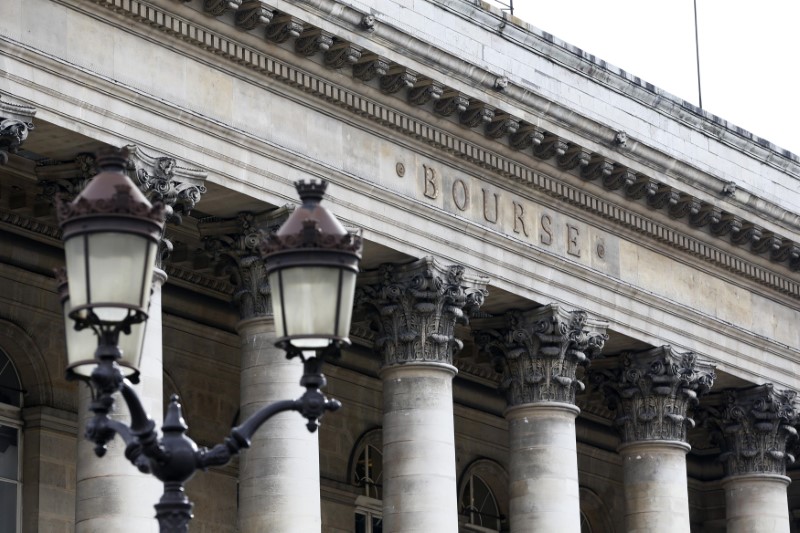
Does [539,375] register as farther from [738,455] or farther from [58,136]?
[58,136]

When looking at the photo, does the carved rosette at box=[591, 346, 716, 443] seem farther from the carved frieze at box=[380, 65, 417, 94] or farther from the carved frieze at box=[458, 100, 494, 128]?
the carved frieze at box=[380, 65, 417, 94]

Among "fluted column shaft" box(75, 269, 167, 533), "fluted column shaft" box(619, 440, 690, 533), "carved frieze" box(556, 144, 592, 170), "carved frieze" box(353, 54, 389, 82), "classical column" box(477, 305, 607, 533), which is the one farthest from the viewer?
"fluted column shaft" box(619, 440, 690, 533)

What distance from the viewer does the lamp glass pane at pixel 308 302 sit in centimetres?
1738

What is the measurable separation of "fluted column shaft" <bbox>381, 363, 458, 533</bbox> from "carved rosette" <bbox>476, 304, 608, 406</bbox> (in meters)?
2.75

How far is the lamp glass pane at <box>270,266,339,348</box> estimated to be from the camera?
17375 millimetres

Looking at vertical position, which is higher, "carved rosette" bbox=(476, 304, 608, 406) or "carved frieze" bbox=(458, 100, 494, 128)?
"carved frieze" bbox=(458, 100, 494, 128)

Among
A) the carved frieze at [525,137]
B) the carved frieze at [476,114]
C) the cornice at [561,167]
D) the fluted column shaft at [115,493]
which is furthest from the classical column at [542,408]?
the fluted column shaft at [115,493]

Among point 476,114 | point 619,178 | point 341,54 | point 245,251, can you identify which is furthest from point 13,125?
point 619,178

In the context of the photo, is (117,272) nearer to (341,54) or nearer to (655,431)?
(341,54)

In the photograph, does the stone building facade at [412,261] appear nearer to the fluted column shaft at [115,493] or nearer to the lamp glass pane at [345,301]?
the fluted column shaft at [115,493]

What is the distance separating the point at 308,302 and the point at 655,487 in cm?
2565

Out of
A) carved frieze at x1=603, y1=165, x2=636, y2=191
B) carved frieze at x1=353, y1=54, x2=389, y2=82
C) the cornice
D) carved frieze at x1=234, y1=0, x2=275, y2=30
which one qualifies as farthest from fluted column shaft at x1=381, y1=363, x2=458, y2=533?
carved frieze at x1=234, y1=0, x2=275, y2=30

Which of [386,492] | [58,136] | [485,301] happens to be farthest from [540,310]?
[58,136]

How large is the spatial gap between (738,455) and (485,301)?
8.48 m
